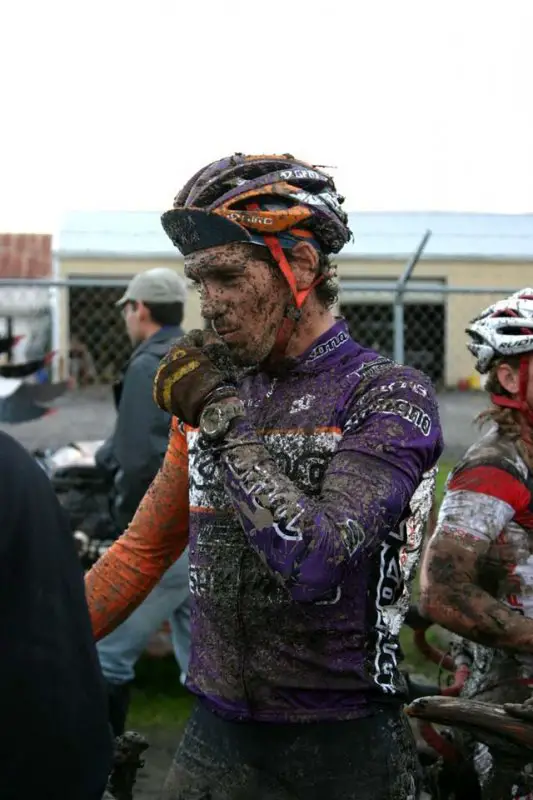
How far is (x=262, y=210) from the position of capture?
255cm

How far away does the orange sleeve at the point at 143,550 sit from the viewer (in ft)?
9.48

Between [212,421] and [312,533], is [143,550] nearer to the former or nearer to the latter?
[212,421]

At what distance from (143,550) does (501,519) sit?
0.92 meters

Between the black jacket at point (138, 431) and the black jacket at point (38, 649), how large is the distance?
3662mm

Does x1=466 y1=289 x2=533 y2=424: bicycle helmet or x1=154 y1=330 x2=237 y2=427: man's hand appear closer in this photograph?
x1=154 y1=330 x2=237 y2=427: man's hand

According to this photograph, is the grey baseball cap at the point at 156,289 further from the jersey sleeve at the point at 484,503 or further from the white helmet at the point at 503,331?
the jersey sleeve at the point at 484,503

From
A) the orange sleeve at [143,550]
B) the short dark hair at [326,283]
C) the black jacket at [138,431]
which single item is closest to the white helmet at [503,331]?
the short dark hair at [326,283]

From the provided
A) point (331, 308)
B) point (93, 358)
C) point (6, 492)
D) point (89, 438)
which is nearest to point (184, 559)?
point (331, 308)

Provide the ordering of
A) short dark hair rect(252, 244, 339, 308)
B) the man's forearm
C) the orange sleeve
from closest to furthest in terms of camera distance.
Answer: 1. short dark hair rect(252, 244, 339, 308)
2. the orange sleeve
3. the man's forearm

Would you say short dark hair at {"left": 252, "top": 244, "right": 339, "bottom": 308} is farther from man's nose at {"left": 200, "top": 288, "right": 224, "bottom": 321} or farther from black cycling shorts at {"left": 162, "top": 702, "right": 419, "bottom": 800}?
black cycling shorts at {"left": 162, "top": 702, "right": 419, "bottom": 800}

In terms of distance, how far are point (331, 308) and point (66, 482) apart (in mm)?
4410

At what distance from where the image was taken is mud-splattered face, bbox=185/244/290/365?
2564 millimetres

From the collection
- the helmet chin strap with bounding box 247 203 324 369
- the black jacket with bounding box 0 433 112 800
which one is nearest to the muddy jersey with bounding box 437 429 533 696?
the helmet chin strap with bounding box 247 203 324 369

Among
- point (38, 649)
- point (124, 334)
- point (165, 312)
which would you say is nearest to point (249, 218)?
point (38, 649)
